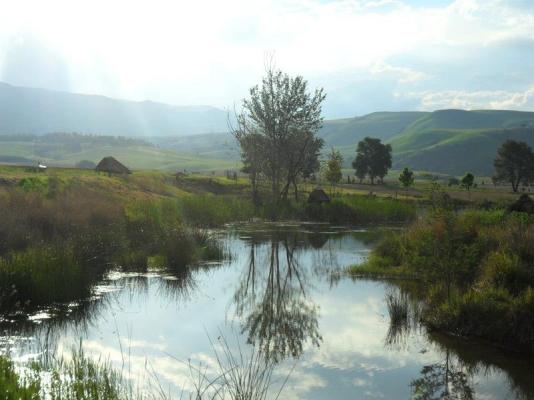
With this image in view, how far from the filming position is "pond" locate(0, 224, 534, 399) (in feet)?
32.8

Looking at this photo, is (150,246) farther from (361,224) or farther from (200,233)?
(361,224)

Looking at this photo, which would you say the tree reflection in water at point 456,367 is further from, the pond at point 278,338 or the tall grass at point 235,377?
the tall grass at point 235,377

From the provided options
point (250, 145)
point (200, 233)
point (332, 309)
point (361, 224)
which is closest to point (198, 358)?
point (332, 309)

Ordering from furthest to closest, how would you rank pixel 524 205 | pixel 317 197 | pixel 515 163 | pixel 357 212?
pixel 515 163
pixel 317 197
pixel 357 212
pixel 524 205

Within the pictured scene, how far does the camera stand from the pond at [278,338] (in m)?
10.0

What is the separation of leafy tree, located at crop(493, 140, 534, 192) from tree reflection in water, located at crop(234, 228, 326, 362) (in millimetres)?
84718

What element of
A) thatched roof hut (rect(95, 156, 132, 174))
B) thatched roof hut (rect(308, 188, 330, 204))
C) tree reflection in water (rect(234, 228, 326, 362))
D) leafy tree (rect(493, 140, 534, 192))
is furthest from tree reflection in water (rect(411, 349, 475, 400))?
leafy tree (rect(493, 140, 534, 192))

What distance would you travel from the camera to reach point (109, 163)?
2418 inches

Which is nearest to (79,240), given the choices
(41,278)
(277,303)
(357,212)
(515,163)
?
(41,278)

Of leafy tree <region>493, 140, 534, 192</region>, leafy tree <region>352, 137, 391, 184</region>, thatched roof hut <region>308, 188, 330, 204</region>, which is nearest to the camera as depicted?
thatched roof hut <region>308, 188, 330, 204</region>

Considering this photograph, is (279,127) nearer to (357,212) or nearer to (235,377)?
(357,212)

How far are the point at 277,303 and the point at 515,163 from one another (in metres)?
94.9

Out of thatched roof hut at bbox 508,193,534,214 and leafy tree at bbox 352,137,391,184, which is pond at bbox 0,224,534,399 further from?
leafy tree at bbox 352,137,391,184

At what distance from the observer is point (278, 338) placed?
41.4 ft
